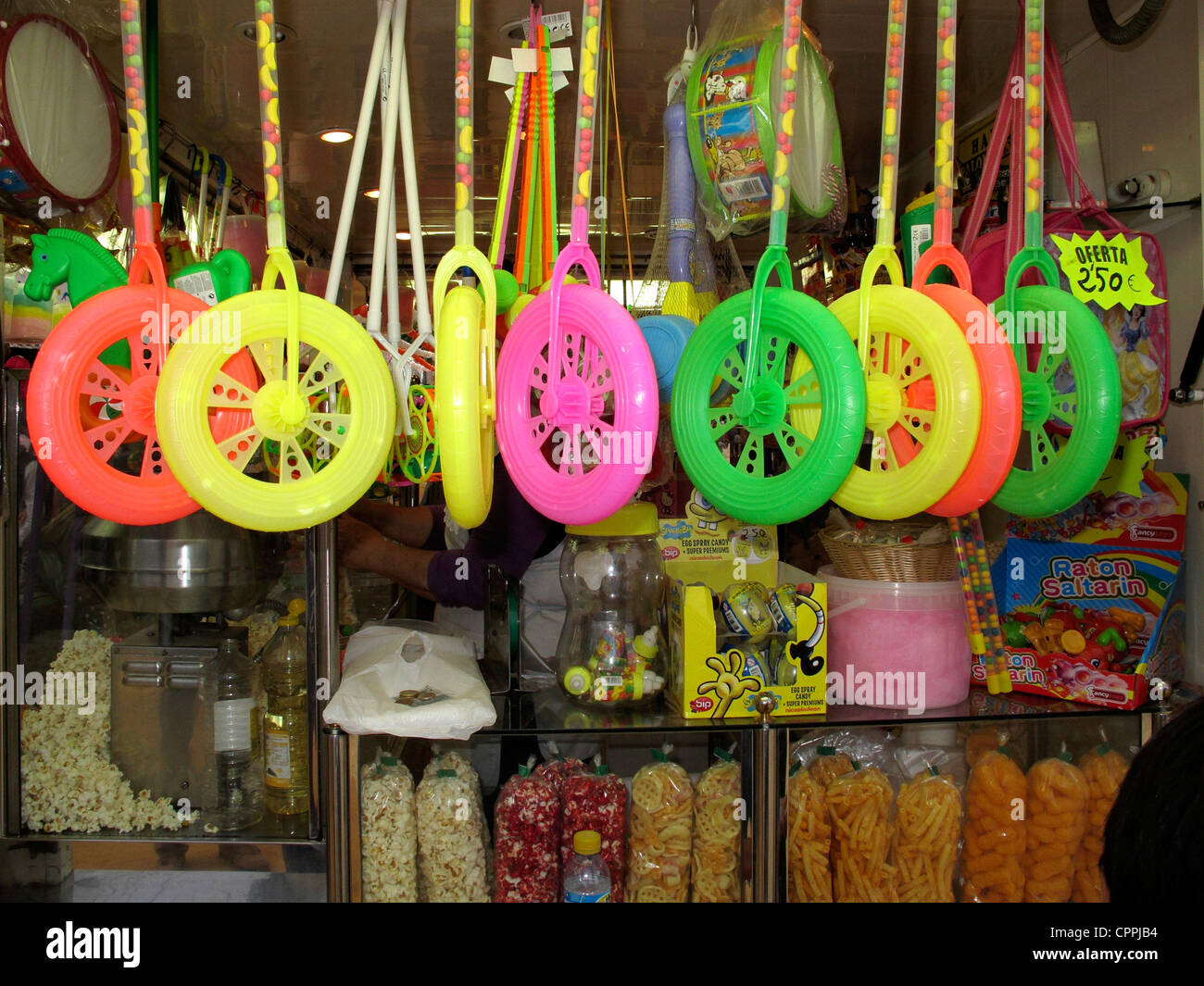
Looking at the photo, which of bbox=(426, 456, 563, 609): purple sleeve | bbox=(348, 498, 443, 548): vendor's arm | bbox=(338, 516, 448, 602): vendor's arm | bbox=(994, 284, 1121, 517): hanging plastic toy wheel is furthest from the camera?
bbox=(348, 498, 443, 548): vendor's arm

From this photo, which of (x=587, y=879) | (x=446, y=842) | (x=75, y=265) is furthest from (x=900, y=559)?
(x=75, y=265)

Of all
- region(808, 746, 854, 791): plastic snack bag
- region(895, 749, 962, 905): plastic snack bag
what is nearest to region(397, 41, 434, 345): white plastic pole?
region(808, 746, 854, 791): plastic snack bag

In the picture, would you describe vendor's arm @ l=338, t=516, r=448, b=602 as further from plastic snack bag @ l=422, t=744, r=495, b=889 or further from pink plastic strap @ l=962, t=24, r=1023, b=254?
pink plastic strap @ l=962, t=24, r=1023, b=254

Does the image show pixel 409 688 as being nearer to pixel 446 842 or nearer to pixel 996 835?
pixel 446 842

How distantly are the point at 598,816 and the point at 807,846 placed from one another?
1.02ft

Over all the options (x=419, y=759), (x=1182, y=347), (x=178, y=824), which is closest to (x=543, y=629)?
(x=419, y=759)

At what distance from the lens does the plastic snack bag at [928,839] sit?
138 centimetres

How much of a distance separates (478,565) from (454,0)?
920mm

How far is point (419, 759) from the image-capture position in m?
1.35

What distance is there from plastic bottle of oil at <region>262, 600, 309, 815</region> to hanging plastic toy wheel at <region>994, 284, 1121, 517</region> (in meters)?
0.98

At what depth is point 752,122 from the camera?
1.10 meters

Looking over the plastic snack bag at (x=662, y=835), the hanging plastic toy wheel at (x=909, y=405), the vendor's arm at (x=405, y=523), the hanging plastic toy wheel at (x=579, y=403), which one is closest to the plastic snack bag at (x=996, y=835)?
the plastic snack bag at (x=662, y=835)

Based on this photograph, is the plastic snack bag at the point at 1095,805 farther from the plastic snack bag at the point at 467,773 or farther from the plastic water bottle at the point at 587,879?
the plastic snack bag at the point at 467,773

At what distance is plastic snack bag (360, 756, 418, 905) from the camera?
4.31 ft
